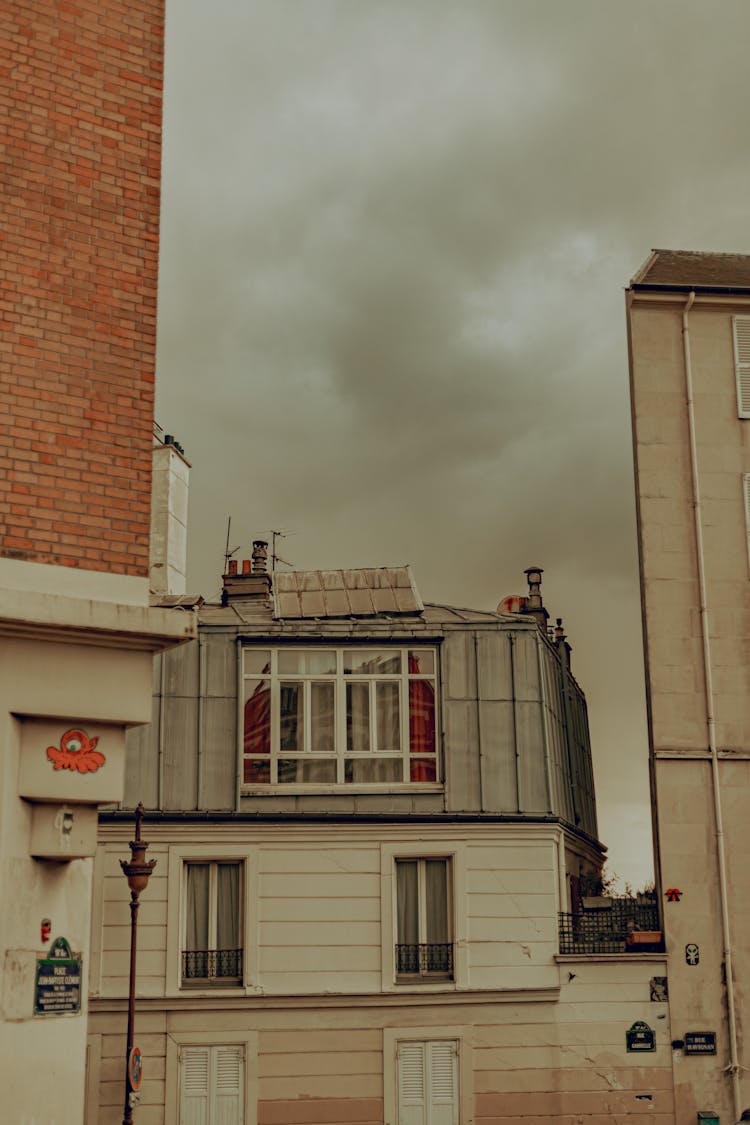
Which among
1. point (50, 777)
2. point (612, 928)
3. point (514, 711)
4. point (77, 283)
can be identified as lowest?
point (612, 928)

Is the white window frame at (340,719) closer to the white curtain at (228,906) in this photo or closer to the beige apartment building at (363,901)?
the beige apartment building at (363,901)

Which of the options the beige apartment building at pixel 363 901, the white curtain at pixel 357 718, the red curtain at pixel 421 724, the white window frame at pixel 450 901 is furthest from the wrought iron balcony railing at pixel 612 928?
the white curtain at pixel 357 718

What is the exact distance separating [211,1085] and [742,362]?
1509cm

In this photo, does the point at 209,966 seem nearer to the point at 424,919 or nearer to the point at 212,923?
the point at 212,923

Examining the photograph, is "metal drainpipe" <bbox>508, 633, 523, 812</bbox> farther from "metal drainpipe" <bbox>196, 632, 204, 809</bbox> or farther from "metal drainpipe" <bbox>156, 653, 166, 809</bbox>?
"metal drainpipe" <bbox>156, 653, 166, 809</bbox>

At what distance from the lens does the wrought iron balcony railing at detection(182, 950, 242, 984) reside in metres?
21.1

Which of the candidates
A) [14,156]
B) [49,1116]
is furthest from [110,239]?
[49,1116]

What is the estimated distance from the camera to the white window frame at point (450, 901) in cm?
2112

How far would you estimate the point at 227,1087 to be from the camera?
20562mm

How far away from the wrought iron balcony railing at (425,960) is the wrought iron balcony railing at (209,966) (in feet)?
8.38

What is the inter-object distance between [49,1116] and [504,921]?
42.9 feet

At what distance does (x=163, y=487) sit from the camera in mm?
28625

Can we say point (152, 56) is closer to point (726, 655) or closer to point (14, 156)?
point (14, 156)

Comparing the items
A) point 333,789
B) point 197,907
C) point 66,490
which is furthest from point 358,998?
point 66,490
